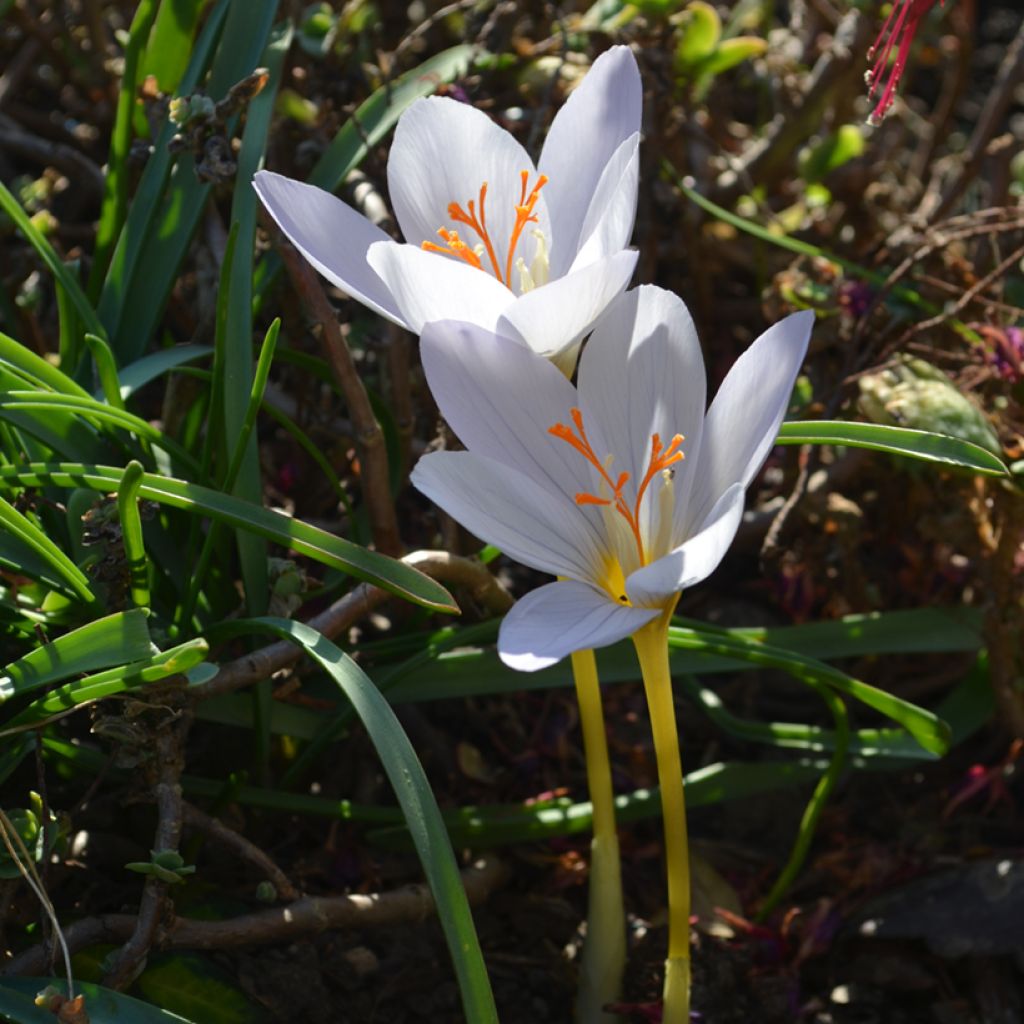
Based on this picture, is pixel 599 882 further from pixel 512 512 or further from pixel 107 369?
pixel 107 369

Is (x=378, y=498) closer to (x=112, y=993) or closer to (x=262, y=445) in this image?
(x=262, y=445)

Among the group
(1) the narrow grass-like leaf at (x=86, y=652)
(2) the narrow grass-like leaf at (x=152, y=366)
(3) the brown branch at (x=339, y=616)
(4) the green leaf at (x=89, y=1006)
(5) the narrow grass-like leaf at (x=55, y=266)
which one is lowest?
(4) the green leaf at (x=89, y=1006)

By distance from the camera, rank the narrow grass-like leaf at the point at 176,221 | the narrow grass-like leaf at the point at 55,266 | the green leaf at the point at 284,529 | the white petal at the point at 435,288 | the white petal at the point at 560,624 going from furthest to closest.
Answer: the narrow grass-like leaf at the point at 176,221
the narrow grass-like leaf at the point at 55,266
the green leaf at the point at 284,529
the white petal at the point at 435,288
the white petal at the point at 560,624

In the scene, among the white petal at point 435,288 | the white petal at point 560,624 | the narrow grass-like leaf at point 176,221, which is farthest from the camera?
the narrow grass-like leaf at point 176,221

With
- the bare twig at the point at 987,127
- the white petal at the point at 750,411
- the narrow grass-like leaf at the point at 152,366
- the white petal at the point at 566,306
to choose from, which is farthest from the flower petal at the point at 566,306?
the bare twig at the point at 987,127

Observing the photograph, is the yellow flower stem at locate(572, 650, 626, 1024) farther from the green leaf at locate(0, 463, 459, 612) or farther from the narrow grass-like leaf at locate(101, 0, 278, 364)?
the narrow grass-like leaf at locate(101, 0, 278, 364)

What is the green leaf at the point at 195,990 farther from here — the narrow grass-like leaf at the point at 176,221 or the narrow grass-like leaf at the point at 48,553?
the narrow grass-like leaf at the point at 176,221

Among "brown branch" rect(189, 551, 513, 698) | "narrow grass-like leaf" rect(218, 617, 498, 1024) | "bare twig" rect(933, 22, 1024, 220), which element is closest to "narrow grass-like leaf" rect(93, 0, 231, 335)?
"brown branch" rect(189, 551, 513, 698)

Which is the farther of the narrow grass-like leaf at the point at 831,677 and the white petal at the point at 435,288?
the narrow grass-like leaf at the point at 831,677
